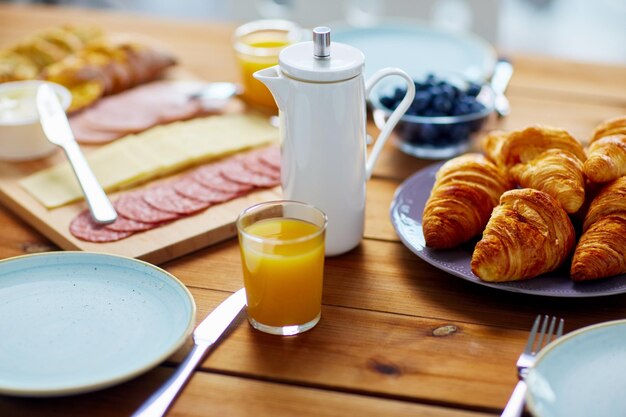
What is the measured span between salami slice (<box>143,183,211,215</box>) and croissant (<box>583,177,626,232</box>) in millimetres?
611

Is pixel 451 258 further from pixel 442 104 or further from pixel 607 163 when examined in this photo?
pixel 442 104

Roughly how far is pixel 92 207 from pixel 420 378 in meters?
0.63

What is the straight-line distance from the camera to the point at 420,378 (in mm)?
936

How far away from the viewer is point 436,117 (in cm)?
149

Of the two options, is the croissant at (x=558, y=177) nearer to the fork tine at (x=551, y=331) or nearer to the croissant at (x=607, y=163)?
the croissant at (x=607, y=163)

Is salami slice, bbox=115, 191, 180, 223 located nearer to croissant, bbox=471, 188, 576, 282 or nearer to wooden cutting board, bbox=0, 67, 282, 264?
wooden cutting board, bbox=0, 67, 282, 264

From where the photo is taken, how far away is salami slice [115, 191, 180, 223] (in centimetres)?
129

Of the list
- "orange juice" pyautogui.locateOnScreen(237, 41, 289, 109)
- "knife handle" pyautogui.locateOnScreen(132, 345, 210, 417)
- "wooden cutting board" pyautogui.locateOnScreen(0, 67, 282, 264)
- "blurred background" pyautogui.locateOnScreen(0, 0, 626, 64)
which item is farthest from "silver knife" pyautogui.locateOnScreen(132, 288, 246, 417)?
"blurred background" pyautogui.locateOnScreen(0, 0, 626, 64)

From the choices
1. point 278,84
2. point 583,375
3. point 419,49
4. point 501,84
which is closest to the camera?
point 583,375

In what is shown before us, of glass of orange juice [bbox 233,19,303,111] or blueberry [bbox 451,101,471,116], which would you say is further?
glass of orange juice [bbox 233,19,303,111]

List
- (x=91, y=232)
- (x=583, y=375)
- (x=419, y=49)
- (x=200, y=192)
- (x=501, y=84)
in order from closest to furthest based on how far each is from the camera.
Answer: (x=583, y=375) < (x=91, y=232) < (x=200, y=192) < (x=501, y=84) < (x=419, y=49)

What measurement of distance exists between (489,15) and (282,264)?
2010mm

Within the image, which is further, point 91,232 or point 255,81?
point 255,81

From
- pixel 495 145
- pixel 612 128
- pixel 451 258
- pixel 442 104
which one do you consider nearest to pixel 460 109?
pixel 442 104
